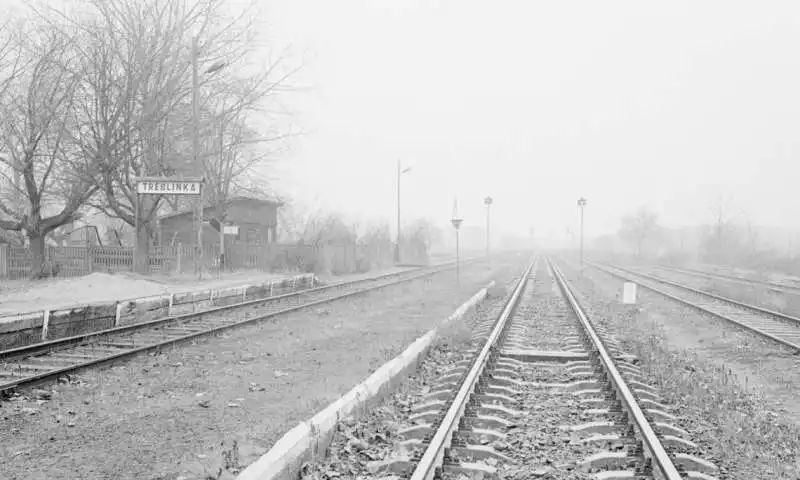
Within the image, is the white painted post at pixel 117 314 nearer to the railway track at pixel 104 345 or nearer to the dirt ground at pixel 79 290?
the railway track at pixel 104 345

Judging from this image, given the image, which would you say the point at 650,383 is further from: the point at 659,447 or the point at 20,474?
the point at 20,474

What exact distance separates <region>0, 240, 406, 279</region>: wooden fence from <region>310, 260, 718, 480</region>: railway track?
1883 cm

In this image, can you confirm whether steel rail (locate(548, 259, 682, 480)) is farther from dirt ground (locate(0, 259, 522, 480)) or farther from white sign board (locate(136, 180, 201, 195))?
white sign board (locate(136, 180, 201, 195))

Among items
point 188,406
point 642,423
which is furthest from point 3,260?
point 642,423

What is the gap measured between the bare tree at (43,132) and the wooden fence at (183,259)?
93 cm

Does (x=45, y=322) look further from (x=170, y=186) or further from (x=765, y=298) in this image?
(x=765, y=298)

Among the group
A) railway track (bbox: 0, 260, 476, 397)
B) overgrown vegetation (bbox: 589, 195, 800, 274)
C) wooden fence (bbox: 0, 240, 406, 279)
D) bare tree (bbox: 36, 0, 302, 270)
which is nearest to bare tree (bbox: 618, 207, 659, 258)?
overgrown vegetation (bbox: 589, 195, 800, 274)

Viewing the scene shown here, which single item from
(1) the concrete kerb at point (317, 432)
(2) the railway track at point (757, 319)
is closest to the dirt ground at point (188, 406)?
(1) the concrete kerb at point (317, 432)

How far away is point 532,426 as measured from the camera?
6.35 meters

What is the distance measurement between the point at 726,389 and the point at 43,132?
22.5m

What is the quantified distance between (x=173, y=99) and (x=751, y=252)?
50439 millimetres

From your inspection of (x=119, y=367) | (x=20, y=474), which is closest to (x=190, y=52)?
(x=119, y=367)

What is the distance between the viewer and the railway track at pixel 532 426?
16.5 ft

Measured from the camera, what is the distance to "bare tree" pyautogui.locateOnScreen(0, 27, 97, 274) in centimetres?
2278
